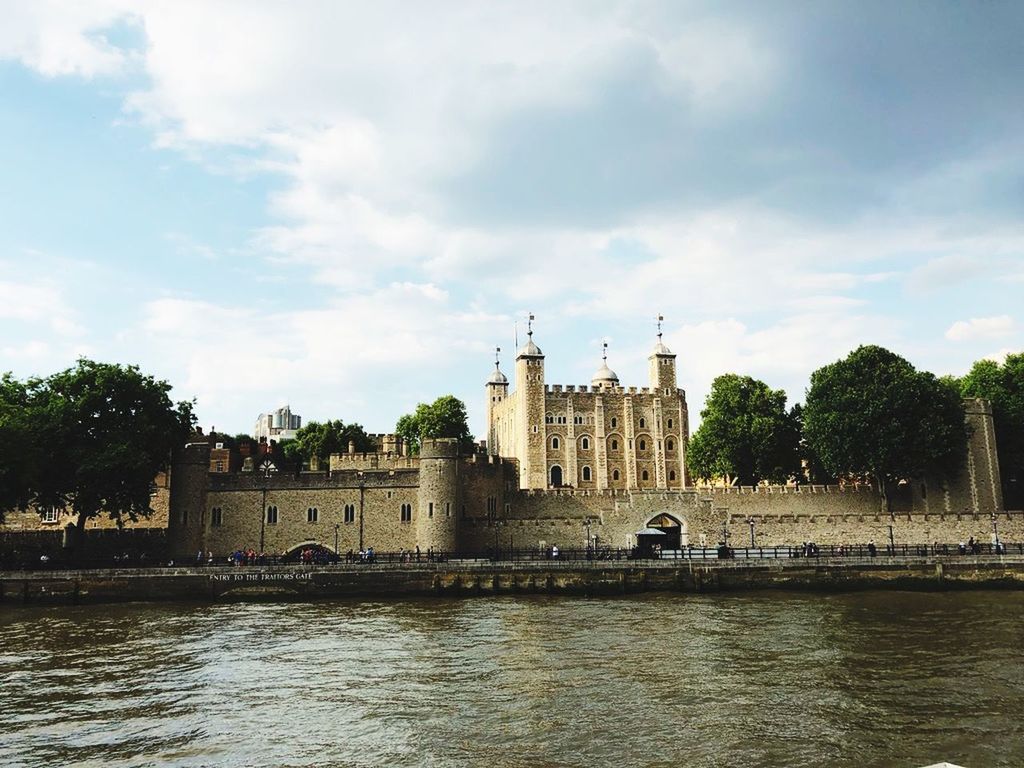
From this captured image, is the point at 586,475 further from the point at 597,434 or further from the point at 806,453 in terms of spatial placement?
the point at 806,453

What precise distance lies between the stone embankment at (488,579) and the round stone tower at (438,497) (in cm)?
646

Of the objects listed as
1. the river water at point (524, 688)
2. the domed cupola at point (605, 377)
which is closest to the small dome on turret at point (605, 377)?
the domed cupola at point (605, 377)

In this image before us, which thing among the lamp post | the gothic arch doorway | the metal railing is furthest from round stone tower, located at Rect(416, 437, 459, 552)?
the gothic arch doorway

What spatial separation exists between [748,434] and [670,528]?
535 inches

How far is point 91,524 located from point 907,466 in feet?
170

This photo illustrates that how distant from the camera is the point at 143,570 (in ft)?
135

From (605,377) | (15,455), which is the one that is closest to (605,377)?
(605,377)

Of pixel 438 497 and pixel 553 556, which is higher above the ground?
pixel 438 497

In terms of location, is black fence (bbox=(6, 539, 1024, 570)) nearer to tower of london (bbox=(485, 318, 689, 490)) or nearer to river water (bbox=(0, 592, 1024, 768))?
river water (bbox=(0, 592, 1024, 768))

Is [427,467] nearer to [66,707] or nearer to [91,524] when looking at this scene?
[91,524]

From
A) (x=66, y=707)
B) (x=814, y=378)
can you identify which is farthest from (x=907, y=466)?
(x=66, y=707)

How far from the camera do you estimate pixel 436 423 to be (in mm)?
78750

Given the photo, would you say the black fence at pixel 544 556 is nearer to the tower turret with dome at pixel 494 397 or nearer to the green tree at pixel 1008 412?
the green tree at pixel 1008 412

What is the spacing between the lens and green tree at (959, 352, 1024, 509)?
5978 centimetres
